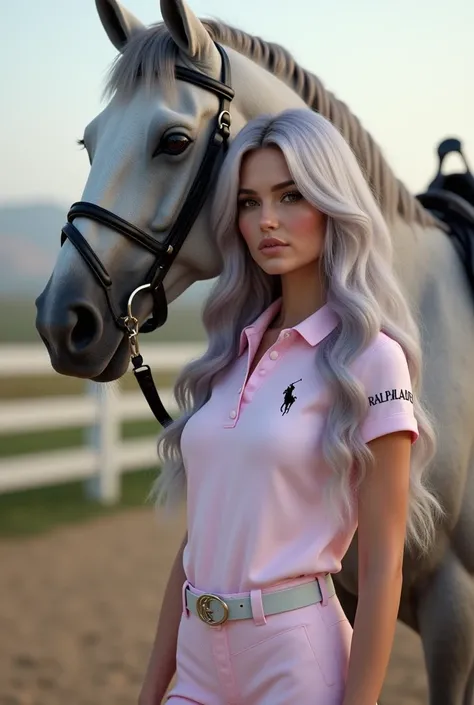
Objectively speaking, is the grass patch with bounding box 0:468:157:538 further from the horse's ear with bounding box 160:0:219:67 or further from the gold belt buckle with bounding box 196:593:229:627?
the gold belt buckle with bounding box 196:593:229:627

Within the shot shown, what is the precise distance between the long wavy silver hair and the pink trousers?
0.17 meters

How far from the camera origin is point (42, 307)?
1680mm

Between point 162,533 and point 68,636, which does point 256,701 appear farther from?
point 162,533

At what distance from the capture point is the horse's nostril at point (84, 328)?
5.53ft

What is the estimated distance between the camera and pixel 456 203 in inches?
96.0

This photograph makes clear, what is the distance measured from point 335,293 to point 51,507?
6.52 metres

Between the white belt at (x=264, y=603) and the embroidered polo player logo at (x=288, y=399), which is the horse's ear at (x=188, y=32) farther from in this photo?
the white belt at (x=264, y=603)

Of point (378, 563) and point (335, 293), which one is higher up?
point (335, 293)

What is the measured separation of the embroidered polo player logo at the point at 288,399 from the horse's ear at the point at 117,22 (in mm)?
1054

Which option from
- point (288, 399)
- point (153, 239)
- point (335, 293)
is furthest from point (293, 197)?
point (153, 239)

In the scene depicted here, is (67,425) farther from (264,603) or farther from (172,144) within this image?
(264,603)

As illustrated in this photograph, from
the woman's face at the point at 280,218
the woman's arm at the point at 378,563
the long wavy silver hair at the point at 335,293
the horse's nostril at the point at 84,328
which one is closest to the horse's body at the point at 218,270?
the horse's nostril at the point at 84,328

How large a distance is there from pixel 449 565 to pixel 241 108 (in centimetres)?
119

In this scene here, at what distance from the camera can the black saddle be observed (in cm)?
233
